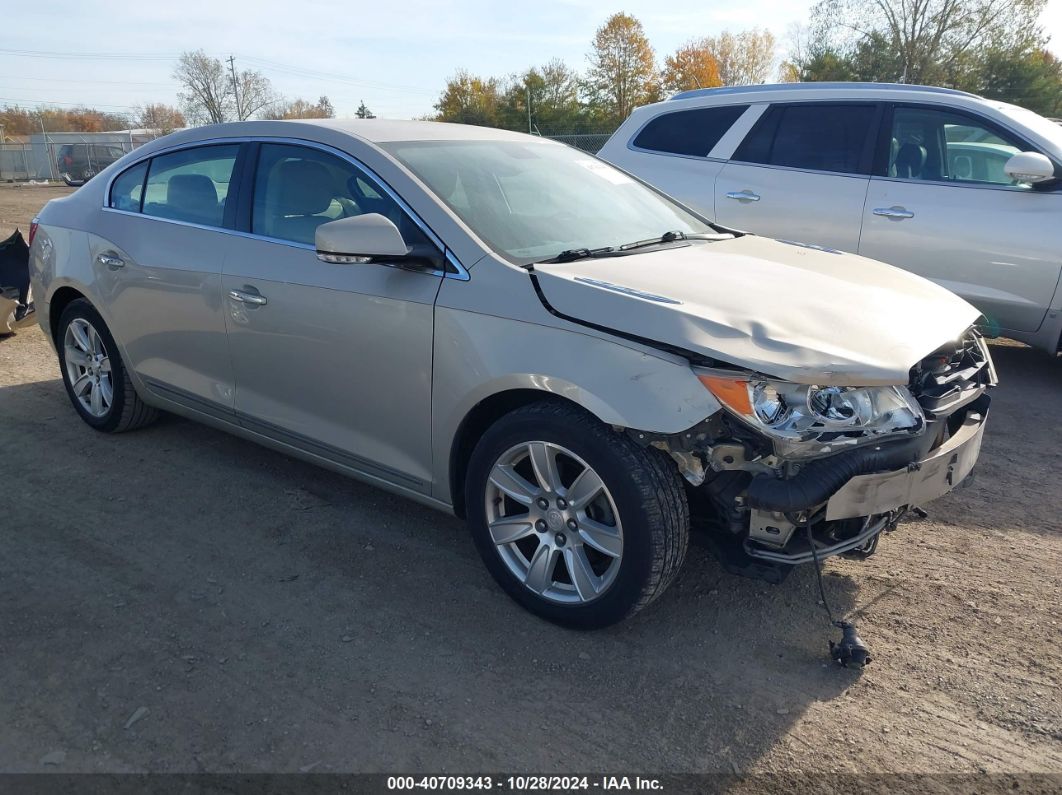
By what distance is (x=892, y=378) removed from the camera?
2.65 m

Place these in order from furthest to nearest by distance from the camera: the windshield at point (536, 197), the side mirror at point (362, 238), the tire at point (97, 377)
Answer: the tire at point (97, 377), the windshield at point (536, 197), the side mirror at point (362, 238)

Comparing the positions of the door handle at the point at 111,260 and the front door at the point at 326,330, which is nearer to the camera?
the front door at the point at 326,330

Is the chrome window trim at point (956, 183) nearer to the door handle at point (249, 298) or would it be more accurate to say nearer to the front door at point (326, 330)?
the front door at point (326, 330)

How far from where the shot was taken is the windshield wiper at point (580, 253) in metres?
3.28

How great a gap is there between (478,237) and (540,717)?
175cm

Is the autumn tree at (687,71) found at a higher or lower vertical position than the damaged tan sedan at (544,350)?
higher

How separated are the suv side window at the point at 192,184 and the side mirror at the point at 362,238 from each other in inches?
46.6

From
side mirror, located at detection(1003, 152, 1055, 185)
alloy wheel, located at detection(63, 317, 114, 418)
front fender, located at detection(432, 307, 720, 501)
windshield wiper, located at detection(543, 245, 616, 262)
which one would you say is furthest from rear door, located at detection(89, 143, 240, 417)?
side mirror, located at detection(1003, 152, 1055, 185)

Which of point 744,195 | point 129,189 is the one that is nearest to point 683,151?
point 744,195

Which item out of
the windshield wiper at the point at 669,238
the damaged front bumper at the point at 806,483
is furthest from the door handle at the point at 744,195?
the damaged front bumper at the point at 806,483

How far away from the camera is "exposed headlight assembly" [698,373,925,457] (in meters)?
2.57

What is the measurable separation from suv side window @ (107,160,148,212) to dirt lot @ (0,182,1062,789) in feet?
5.23

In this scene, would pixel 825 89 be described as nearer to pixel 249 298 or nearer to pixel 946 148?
pixel 946 148

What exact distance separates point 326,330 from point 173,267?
1.21 m
